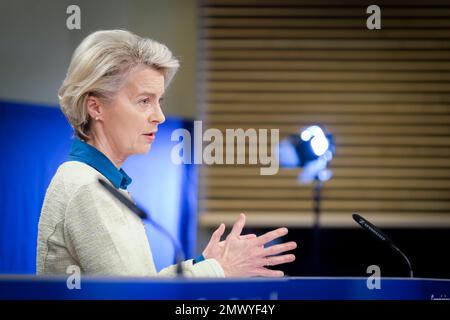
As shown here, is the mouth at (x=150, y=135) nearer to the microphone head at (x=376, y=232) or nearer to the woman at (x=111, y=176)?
the woman at (x=111, y=176)

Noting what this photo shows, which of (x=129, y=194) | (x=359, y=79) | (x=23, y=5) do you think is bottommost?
(x=129, y=194)

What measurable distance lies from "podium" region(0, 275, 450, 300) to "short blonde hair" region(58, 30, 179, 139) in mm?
526

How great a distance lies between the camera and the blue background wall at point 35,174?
2.35m

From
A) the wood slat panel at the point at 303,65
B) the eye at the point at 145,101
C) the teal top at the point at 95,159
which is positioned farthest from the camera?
the wood slat panel at the point at 303,65

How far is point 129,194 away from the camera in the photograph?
2400mm

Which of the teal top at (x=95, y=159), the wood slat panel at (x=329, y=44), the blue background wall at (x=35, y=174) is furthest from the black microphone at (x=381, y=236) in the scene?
the teal top at (x=95, y=159)

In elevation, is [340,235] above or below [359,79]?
below

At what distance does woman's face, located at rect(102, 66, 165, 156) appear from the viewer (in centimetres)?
234

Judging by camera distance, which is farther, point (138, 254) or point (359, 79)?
point (359, 79)

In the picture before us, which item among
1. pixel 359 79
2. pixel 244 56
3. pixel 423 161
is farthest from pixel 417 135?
pixel 244 56

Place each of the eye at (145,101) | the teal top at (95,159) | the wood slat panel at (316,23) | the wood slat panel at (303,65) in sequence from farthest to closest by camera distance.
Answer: the wood slat panel at (303,65)
the wood slat panel at (316,23)
the eye at (145,101)
the teal top at (95,159)

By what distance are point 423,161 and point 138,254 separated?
1.33 metres

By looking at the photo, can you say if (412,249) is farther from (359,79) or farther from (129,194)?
(129,194)

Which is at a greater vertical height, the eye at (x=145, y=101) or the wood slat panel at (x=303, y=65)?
the wood slat panel at (x=303, y=65)
